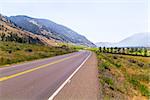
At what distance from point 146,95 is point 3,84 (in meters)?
10.4

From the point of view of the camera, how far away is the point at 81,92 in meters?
13.6

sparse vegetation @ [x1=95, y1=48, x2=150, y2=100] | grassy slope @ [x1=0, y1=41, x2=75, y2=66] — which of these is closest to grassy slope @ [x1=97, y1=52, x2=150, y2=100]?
sparse vegetation @ [x1=95, y1=48, x2=150, y2=100]

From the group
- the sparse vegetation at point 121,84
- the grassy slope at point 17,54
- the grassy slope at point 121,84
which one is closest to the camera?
the sparse vegetation at point 121,84

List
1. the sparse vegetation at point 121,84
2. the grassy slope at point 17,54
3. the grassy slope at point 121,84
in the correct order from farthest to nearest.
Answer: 1. the grassy slope at point 17,54
2. the grassy slope at point 121,84
3. the sparse vegetation at point 121,84

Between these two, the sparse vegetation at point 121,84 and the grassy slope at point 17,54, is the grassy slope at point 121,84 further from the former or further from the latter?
the grassy slope at point 17,54

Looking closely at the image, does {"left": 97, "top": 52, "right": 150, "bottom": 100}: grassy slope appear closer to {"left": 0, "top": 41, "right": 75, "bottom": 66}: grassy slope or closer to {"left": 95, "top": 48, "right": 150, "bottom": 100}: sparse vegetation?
{"left": 95, "top": 48, "right": 150, "bottom": 100}: sparse vegetation

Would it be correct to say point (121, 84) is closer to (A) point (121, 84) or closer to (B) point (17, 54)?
(A) point (121, 84)

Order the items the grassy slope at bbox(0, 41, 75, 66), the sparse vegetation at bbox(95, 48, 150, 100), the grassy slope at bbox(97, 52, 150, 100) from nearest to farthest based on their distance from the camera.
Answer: the sparse vegetation at bbox(95, 48, 150, 100) < the grassy slope at bbox(97, 52, 150, 100) < the grassy slope at bbox(0, 41, 75, 66)

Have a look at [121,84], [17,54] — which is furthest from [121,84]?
[17,54]

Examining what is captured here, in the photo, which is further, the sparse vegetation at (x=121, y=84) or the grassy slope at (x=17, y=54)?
the grassy slope at (x=17, y=54)

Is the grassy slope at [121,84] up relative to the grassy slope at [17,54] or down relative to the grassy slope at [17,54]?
down

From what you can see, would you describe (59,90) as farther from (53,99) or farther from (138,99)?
(138,99)

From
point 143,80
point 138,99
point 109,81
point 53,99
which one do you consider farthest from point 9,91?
point 143,80

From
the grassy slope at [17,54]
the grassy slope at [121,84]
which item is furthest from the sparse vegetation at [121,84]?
the grassy slope at [17,54]
